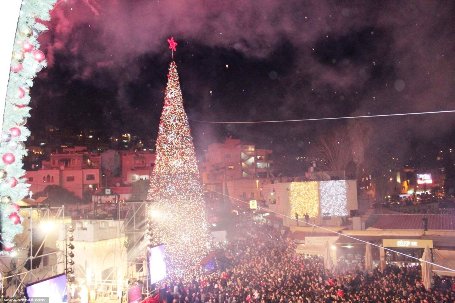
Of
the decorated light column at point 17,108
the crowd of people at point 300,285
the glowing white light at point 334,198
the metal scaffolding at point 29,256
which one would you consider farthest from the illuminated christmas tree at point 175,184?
the decorated light column at point 17,108

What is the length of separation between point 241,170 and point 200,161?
295 inches

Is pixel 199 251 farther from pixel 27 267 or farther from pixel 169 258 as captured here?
pixel 27 267

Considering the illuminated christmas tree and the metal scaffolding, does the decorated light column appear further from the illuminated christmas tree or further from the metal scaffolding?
the illuminated christmas tree

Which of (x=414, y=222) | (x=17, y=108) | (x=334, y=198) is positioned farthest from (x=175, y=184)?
(x=17, y=108)

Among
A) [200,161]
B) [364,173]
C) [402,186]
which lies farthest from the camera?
[402,186]

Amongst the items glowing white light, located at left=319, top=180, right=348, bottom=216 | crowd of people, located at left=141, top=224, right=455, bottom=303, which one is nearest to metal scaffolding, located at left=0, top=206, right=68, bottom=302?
crowd of people, located at left=141, top=224, right=455, bottom=303

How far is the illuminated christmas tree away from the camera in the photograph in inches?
851

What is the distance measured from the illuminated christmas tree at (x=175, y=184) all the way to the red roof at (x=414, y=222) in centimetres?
1087

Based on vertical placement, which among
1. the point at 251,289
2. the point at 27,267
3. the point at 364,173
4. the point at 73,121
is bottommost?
the point at 251,289

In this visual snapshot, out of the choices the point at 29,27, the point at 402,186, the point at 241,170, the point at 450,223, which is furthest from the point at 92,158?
the point at 402,186

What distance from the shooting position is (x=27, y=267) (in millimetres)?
14180

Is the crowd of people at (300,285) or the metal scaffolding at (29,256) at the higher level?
the metal scaffolding at (29,256)

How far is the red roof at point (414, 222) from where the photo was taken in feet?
64.7

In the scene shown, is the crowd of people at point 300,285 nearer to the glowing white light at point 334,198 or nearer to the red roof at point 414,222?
the red roof at point 414,222
